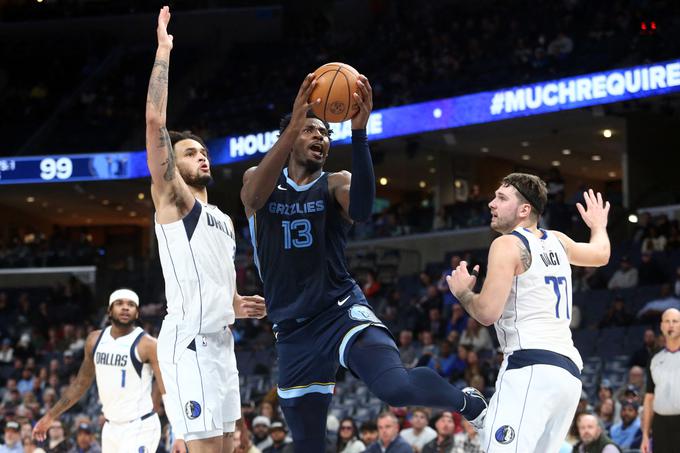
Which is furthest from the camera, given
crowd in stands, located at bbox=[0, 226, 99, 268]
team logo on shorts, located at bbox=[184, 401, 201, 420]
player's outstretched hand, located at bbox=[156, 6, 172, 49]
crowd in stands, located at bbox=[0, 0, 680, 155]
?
crowd in stands, located at bbox=[0, 226, 99, 268]

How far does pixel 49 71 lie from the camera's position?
112 ft

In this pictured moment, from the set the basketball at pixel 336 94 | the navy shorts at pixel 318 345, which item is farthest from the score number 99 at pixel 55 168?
the basketball at pixel 336 94

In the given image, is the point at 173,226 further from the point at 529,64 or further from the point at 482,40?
the point at 482,40

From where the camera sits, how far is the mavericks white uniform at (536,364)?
5.64 m

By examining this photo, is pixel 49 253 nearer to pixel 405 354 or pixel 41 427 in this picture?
pixel 405 354

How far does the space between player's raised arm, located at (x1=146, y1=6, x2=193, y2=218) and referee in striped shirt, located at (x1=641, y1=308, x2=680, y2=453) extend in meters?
4.85

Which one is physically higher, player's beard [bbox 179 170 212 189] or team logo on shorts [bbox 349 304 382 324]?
player's beard [bbox 179 170 212 189]

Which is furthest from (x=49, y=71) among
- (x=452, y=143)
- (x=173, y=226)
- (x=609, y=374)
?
(x=173, y=226)

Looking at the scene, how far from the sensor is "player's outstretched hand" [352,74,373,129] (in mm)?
5660

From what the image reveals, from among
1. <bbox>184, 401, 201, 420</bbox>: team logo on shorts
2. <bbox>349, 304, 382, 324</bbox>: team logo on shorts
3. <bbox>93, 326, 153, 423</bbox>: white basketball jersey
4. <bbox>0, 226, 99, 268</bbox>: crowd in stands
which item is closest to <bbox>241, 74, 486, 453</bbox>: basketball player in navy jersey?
<bbox>349, 304, 382, 324</bbox>: team logo on shorts

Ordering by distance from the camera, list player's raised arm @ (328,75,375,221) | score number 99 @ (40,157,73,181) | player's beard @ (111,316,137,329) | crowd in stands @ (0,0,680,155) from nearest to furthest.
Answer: player's raised arm @ (328,75,375,221) < player's beard @ (111,316,137,329) < crowd in stands @ (0,0,680,155) < score number 99 @ (40,157,73,181)

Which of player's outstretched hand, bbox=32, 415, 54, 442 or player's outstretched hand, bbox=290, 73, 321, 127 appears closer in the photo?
player's outstretched hand, bbox=290, 73, 321, 127

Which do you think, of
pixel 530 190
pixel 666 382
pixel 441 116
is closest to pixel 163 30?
pixel 530 190

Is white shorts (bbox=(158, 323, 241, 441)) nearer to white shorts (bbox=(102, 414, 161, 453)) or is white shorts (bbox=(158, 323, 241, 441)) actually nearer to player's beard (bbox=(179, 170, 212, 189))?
Answer: player's beard (bbox=(179, 170, 212, 189))
